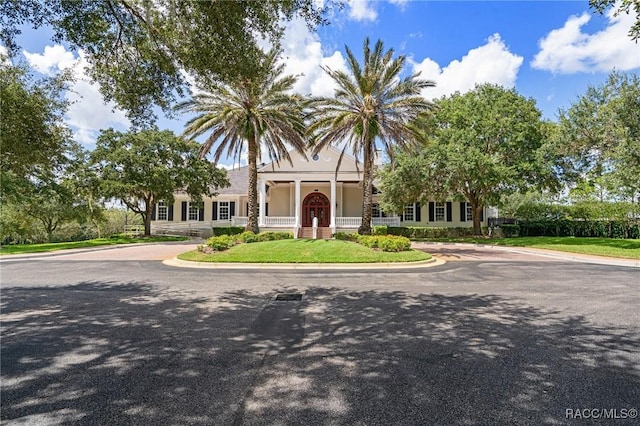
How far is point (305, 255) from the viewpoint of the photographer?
14.5m

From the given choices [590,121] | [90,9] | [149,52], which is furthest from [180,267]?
[590,121]

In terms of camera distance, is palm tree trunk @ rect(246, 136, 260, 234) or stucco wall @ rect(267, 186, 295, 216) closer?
palm tree trunk @ rect(246, 136, 260, 234)

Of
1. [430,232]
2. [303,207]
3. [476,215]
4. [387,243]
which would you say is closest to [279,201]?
[303,207]

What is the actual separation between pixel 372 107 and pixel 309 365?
16895 millimetres

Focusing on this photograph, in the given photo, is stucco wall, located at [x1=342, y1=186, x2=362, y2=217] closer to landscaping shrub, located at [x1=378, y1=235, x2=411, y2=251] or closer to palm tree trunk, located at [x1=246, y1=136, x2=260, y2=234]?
palm tree trunk, located at [x1=246, y1=136, x2=260, y2=234]

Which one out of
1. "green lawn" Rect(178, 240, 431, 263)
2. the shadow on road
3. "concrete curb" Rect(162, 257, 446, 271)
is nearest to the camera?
the shadow on road

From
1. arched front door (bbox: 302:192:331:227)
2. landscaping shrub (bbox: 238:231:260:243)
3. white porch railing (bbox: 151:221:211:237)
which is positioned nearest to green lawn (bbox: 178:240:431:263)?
landscaping shrub (bbox: 238:231:260:243)

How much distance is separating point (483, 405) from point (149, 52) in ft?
26.5

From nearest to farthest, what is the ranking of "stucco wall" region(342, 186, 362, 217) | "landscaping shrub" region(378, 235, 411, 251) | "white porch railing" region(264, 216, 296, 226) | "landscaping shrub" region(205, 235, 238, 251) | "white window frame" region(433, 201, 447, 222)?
"landscaping shrub" region(378, 235, 411, 251) < "landscaping shrub" region(205, 235, 238, 251) < "white porch railing" region(264, 216, 296, 226) < "stucco wall" region(342, 186, 362, 217) < "white window frame" region(433, 201, 447, 222)

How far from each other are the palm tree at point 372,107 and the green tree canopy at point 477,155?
4.64m

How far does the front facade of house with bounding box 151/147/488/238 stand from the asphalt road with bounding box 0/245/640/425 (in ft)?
63.0

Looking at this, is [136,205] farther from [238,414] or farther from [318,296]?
[238,414]

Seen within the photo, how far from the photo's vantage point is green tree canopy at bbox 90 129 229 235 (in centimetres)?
2719

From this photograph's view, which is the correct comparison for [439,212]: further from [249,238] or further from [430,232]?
[249,238]
